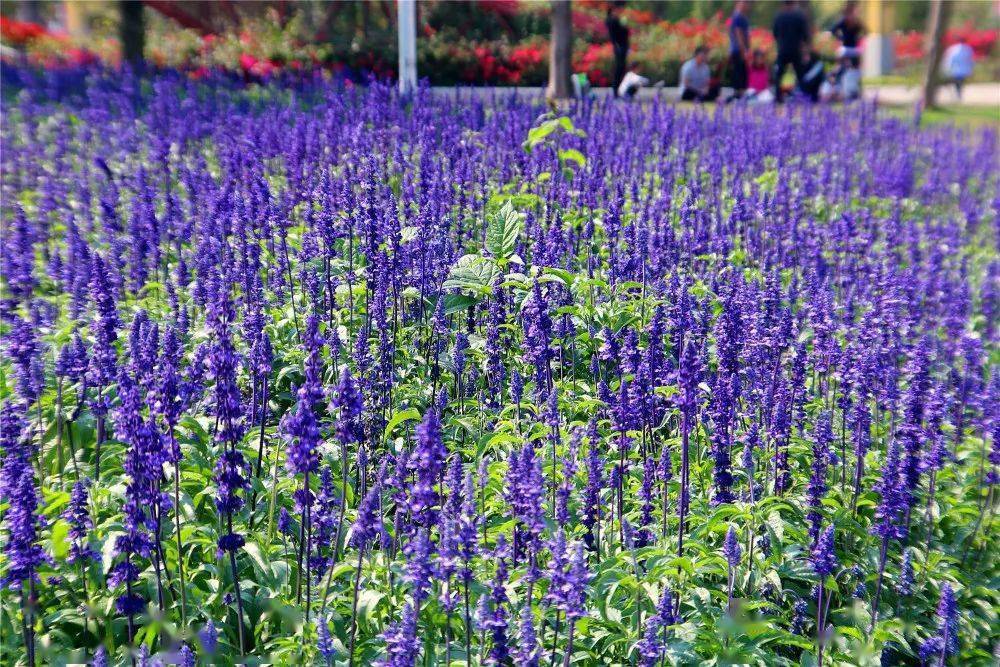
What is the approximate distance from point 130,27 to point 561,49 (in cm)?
982

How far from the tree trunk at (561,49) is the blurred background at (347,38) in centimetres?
418

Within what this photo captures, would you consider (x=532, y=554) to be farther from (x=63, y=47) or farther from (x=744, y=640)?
→ (x=63, y=47)

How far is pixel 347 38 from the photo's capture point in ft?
87.2

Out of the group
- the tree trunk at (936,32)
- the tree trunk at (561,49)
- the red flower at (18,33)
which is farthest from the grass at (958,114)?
the red flower at (18,33)

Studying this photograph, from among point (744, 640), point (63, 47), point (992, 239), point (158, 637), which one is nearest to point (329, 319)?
point (158, 637)

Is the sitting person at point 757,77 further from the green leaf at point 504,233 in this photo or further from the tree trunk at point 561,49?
the green leaf at point 504,233

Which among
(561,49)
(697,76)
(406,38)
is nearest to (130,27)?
(406,38)

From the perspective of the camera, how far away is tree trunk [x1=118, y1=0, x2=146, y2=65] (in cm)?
2202

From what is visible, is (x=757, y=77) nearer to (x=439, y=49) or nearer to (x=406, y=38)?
(x=439, y=49)

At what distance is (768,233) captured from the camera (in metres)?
8.03

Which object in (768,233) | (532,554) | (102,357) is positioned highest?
(768,233)

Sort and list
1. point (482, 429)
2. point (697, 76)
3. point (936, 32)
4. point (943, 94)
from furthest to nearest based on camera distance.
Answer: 1. point (943, 94)
2. point (936, 32)
3. point (697, 76)
4. point (482, 429)

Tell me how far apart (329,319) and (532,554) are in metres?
2.32

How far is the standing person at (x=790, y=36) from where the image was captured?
Result: 21.2 m
